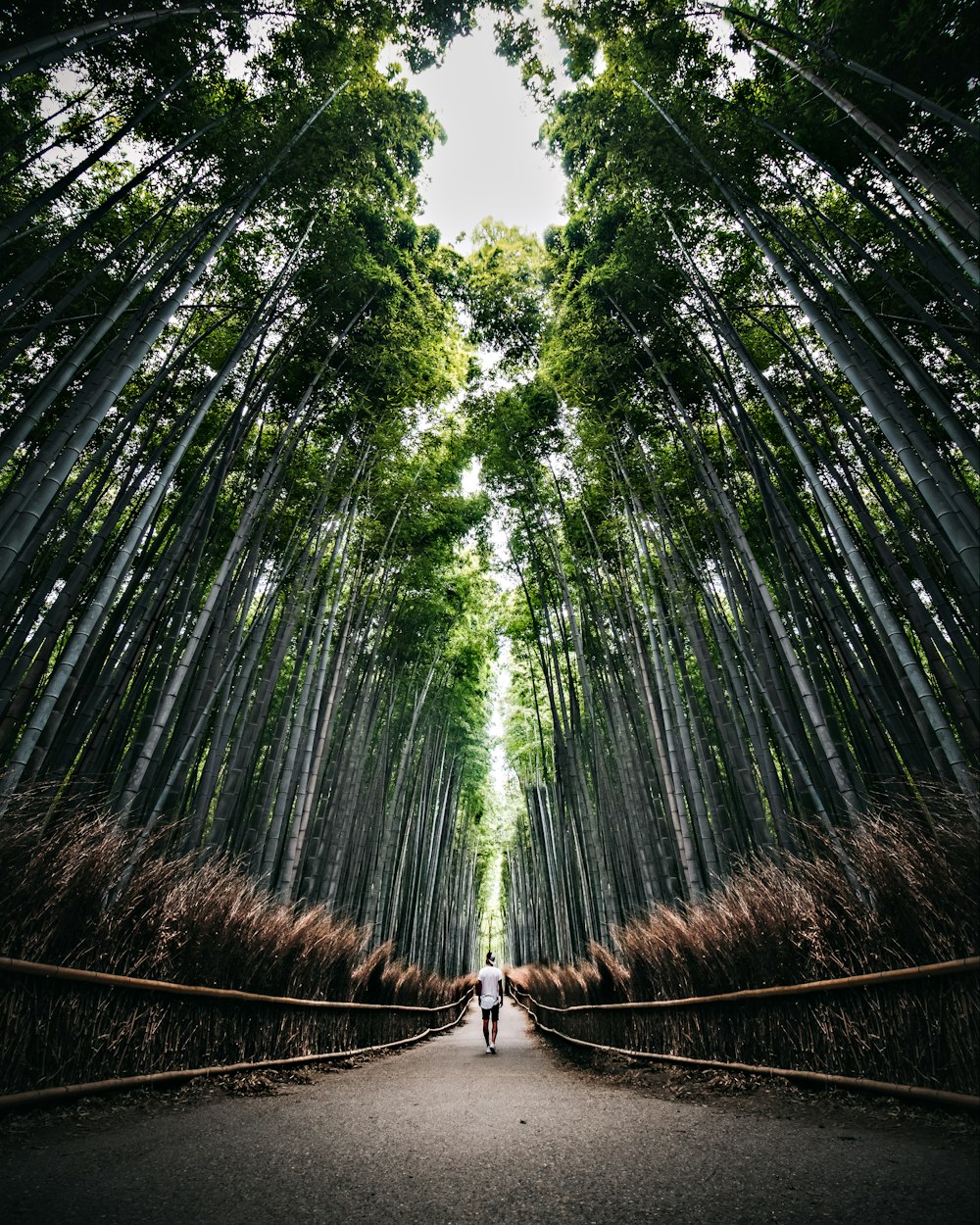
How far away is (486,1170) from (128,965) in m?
1.58

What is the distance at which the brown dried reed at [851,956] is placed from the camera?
1590mm

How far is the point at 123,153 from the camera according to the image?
4.03 meters

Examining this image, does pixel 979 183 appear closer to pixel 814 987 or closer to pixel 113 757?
pixel 814 987

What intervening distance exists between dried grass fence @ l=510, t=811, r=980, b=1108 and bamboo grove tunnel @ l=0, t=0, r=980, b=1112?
0.44 feet

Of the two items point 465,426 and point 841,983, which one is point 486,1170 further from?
point 465,426

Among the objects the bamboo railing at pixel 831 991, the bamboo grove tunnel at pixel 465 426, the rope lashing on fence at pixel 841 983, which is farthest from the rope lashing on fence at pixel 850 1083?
the bamboo grove tunnel at pixel 465 426

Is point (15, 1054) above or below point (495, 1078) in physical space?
above

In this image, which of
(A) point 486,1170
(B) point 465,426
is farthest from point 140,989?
(B) point 465,426

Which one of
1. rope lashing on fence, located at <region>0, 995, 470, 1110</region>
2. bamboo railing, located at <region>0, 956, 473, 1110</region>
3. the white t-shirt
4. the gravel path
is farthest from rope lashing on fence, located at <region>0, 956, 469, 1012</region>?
the white t-shirt

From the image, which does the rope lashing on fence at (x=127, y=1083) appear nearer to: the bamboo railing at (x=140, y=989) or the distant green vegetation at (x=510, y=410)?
the bamboo railing at (x=140, y=989)

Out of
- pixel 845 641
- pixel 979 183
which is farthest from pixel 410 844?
pixel 979 183

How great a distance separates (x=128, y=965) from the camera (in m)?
2.19

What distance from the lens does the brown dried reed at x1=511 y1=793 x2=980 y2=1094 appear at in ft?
5.22

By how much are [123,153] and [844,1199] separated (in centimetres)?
642
